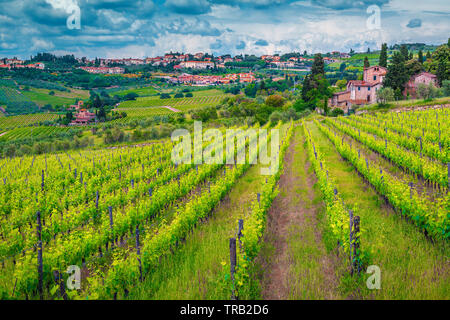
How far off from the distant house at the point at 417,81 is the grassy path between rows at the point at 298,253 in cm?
4570

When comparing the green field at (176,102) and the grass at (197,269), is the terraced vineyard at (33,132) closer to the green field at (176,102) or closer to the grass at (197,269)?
the green field at (176,102)

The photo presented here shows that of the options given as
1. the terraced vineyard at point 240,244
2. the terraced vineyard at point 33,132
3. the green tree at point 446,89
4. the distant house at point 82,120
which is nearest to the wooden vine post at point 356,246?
the terraced vineyard at point 240,244

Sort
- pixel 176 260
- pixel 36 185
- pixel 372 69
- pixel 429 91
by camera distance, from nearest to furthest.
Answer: pixel 176 260
pixel 36 185
pixel 429 91
pixel 372 69

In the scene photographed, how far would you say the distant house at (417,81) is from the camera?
44981 mm

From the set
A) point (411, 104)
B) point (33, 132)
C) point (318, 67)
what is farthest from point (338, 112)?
point (33, 132)

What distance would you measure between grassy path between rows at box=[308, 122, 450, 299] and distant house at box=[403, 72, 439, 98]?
46981 millimetres

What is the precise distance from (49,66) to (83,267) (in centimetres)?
19871

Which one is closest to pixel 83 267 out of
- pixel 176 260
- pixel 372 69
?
pixel 176 260

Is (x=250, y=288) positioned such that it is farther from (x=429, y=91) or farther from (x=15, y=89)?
(x=15, y=89)

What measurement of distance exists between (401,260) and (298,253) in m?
2.08

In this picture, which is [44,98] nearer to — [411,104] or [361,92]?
[361,92]

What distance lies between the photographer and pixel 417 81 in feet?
151

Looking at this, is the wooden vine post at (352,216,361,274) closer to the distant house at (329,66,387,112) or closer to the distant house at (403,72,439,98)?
the distant house at (329,66,387,112)
